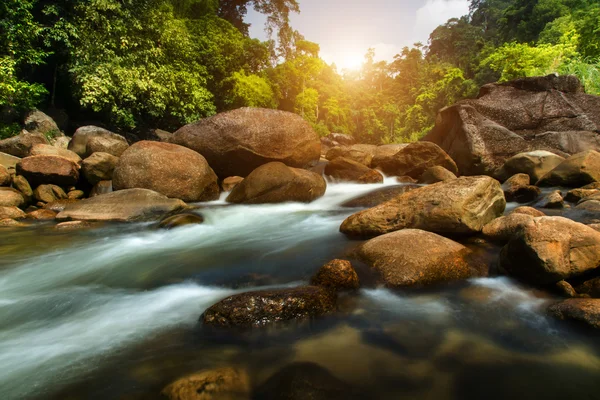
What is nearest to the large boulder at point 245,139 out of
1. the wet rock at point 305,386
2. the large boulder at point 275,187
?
the large boulder at point 275,187

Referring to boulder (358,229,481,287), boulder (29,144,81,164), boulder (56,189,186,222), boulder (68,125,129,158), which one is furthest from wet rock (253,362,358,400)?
boulder (68,125,129,158)

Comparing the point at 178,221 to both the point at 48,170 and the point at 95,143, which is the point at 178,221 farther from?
the point at 95,143

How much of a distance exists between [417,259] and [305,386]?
210 cm

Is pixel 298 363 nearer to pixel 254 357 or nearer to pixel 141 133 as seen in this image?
pixel 254 357

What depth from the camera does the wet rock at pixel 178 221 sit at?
6738 mm

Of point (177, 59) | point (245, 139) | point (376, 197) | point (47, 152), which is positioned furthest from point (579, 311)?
point (177, 59)

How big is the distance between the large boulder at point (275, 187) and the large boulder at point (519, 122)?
6.47 m

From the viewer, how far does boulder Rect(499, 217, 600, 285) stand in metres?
3.06

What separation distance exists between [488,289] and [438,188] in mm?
1905

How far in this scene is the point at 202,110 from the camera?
17.4m

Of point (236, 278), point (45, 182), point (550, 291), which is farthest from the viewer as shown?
point (45, 182)

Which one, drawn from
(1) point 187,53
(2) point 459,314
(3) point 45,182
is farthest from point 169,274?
(1) point 187,53

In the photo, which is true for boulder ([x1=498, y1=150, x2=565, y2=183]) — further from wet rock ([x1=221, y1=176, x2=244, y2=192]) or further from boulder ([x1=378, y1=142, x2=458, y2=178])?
wet rock ([x1=221, y1=176, x2=244, y2=192])

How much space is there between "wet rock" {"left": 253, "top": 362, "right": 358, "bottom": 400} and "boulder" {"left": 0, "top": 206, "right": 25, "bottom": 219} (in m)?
8.61
